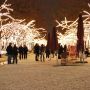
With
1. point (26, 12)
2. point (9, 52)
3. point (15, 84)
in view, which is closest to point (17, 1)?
point (26, 12)

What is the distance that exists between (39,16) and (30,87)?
8413cm

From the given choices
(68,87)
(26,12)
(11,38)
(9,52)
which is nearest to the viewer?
(68,87)

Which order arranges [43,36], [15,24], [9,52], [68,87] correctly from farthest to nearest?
[43,36] < [15,24] < [9,52] < [68,87]

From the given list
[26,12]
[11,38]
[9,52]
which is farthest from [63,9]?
[9,52]

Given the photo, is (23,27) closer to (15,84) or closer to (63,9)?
(63,9)

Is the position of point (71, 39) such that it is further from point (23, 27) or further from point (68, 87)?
point (68, 87)

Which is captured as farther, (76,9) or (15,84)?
(76,9)

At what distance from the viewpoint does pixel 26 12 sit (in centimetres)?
8669

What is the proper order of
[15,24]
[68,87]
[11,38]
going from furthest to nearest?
[11,38]
[15,24]
[68,87]

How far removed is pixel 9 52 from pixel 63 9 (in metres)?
49.5

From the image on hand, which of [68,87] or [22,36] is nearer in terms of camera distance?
[68,87]

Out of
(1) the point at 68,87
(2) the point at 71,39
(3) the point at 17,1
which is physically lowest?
(1) the point at 68,87

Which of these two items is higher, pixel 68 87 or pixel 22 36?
pixel 22 36

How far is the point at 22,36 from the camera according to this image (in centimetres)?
8481
